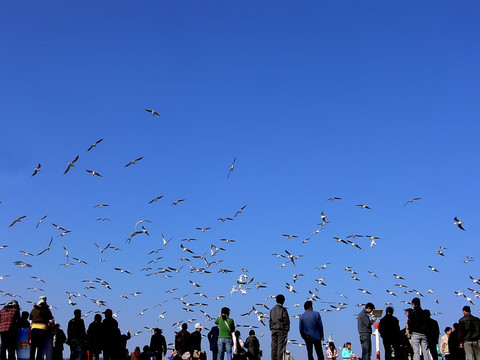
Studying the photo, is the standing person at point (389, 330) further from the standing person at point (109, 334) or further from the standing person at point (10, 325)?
the standing person at point (10, 325)

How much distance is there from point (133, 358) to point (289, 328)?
9.36 meters

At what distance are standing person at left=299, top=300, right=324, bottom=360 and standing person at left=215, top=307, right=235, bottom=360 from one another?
13.9 ft

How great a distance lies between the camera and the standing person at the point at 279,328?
700 inches

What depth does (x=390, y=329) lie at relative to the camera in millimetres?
18781

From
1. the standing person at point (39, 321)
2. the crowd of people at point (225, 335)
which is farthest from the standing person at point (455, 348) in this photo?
the standing person at point (39, 321)

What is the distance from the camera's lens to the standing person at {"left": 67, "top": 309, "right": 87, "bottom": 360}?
20328 millimetres

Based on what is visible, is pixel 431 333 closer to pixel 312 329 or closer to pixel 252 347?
pixel 312 329

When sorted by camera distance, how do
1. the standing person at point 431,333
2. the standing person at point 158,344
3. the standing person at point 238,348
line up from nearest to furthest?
the standing person at point 431,333 < the standing person at point 158,344 < the standing person at point 238,348

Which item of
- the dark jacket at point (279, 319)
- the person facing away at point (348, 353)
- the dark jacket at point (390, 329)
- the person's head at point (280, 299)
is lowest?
the person facing away at point (348, 353)

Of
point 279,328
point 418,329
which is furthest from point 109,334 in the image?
point 418,329

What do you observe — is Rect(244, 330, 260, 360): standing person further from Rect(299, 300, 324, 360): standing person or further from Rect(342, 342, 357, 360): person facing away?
Rect(299, 300, 324, 360): standing person

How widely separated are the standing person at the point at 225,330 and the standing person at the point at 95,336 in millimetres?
4095

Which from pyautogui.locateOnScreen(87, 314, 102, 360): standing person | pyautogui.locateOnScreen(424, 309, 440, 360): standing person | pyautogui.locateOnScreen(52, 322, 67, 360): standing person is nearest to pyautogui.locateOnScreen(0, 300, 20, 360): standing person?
pyautogui.locateOnScreen(87, 314, 102, 360): standing person

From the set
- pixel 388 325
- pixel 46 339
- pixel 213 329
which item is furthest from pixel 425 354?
pixel 46 339
